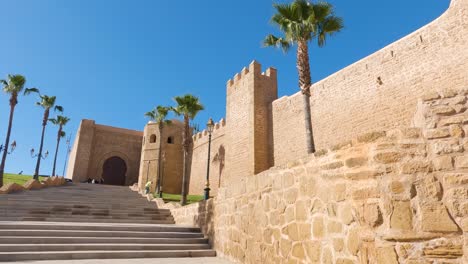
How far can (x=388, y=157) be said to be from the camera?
2789 mm

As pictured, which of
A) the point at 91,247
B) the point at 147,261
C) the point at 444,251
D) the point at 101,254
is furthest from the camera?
Answer: the point at 91,247

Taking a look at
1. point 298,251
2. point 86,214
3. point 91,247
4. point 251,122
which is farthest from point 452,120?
point 251,122

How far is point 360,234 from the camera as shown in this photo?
2.77 m

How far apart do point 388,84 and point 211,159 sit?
18574mm

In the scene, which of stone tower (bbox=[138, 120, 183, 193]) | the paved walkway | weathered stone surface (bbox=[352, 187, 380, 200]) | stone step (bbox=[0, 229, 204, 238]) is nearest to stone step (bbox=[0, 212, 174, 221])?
stone step (bbox=[0, 229, 204, 238])

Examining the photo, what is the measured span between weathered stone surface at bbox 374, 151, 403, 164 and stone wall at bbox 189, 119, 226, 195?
2259 cm

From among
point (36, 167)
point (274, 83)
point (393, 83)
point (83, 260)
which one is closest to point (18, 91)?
point (36, 167)

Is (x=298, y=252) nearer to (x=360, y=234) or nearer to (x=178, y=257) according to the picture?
(x=360, y=234)

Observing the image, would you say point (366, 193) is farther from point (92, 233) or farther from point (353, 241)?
point (92, 233)

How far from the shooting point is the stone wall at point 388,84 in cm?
1060

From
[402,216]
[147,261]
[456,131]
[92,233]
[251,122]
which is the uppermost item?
[251,122]

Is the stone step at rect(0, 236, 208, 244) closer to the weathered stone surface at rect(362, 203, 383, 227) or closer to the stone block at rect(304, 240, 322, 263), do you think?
the stone block at rect(304, 240, 322, 263)

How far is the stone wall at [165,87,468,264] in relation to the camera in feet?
7.89

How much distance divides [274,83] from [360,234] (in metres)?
19.2
